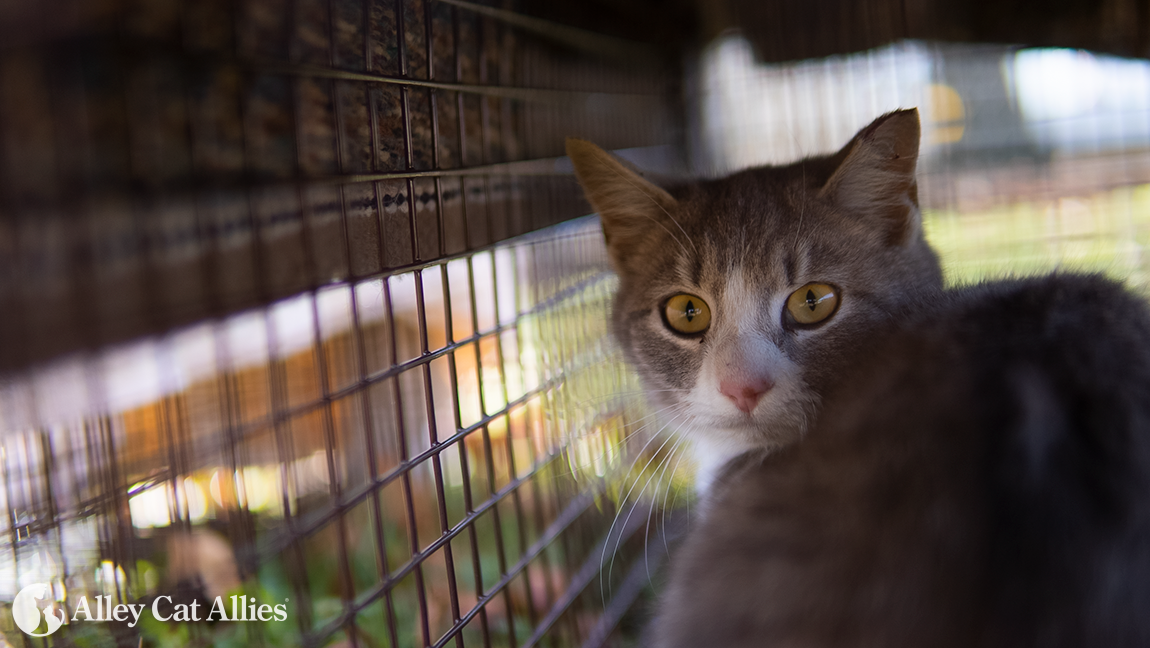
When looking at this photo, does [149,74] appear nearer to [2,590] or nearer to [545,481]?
[2,590]

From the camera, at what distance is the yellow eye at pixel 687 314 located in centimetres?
112

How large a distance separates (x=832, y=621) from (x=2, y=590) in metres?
1.04

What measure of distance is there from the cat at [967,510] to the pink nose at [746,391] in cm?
20

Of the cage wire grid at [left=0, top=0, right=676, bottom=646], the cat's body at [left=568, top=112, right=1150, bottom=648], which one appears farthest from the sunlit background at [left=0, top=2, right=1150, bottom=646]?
the cat's body at [left=568, top=112, right=1150, bottom=648]

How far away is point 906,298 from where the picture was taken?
1017mm

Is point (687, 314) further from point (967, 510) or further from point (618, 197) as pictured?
point (967, 510)

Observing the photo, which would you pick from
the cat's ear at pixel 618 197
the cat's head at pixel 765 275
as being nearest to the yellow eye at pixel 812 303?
the cat's head at pixel 765 275

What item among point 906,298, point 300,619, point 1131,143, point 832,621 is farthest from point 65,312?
point 1131,143

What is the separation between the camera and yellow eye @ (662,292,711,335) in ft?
3.69

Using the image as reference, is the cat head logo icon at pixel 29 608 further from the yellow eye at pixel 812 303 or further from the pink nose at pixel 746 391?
the yellow eye at pixel 812 303

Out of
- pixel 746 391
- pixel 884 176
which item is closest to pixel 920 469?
pixel 746 391

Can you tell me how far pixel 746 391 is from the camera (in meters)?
0.96

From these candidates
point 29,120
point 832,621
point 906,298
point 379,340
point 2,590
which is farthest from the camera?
point 379,340

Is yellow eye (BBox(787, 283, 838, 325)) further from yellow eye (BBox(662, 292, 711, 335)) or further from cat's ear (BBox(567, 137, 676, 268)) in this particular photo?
cat's ear (BBox(567, 137, 676, 268))
